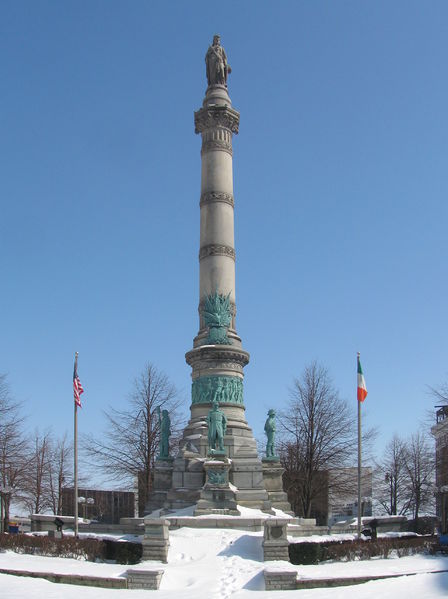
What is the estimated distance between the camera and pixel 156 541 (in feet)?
66.6

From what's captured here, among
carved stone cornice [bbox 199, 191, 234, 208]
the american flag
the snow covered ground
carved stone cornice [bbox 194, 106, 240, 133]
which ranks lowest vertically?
the snow covered ground

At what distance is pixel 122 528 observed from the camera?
27.3m

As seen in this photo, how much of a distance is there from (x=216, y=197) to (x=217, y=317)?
231 inches

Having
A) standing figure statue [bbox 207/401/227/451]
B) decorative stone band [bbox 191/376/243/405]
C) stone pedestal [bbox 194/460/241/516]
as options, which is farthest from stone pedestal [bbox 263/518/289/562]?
decorative stone band [bbox 191/376/243/405]

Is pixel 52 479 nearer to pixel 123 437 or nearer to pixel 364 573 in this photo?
pixel 123 437

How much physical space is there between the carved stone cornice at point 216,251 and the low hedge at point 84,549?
1619 centimetres

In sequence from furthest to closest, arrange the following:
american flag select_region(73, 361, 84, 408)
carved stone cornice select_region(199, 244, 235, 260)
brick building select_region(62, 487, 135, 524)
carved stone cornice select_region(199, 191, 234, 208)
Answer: brick building select_region(62, 487, 135, 524)
carved stone cornice select_region(199, 191, 234, 208)
carved stone cornice select_region(199, 244, 235, 260)
american flag select_region(73, 361, 84, 408)

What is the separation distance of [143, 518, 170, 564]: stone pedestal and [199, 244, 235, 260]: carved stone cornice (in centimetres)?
1591

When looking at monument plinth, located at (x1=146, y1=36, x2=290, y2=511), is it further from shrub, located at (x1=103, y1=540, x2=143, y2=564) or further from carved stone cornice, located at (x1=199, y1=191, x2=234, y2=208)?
shrub, located at (x1=103, y1=540, x2=143, y2=564)

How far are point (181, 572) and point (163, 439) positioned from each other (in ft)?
43.6

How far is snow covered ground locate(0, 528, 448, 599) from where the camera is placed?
15203 millimetres

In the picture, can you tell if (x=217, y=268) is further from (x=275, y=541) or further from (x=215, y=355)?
(x=275, y=541)

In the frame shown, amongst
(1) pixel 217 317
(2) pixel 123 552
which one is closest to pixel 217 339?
(1) pixel 217 317

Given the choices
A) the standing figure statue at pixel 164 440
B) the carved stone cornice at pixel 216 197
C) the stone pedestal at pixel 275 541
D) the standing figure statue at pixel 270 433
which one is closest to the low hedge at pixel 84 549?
the stone pedestal at pixel 275 541
